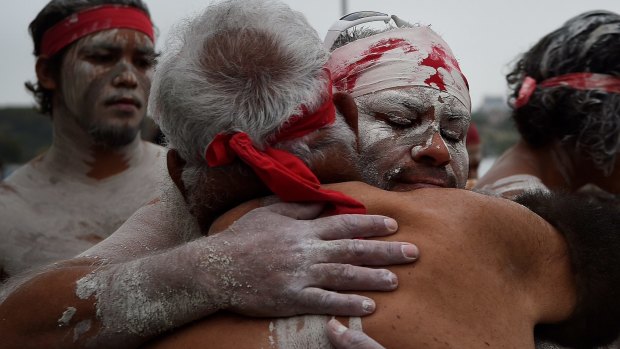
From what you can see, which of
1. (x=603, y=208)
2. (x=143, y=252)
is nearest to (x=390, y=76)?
(x=603, y=208)

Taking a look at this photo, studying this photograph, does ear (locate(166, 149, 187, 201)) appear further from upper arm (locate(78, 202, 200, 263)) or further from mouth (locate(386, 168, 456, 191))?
mouth (locate(386, 168, 456, 191))

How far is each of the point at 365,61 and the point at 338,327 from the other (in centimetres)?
93

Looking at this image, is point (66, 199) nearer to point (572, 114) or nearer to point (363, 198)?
point (572, 114)

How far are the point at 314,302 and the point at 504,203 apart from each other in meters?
0.54

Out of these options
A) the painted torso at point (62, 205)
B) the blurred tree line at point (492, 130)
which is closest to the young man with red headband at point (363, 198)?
the painted torso at point (62, 205)

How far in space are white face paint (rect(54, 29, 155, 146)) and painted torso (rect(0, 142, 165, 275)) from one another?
0.19m

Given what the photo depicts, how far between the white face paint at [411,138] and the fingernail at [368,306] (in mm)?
473

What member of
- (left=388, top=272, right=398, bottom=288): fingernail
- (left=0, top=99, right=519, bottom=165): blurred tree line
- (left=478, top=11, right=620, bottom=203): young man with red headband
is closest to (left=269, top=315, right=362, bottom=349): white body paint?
(left=388, top=272, right=398, bottom=288): fingernail

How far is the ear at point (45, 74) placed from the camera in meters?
4.50

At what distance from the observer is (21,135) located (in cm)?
2752

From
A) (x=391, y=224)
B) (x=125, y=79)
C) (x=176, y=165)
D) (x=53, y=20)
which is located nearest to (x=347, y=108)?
(x=391, y=224)

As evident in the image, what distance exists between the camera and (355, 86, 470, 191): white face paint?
7.39ft

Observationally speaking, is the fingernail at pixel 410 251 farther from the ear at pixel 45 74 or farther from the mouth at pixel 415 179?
the ear at pixel 45 74

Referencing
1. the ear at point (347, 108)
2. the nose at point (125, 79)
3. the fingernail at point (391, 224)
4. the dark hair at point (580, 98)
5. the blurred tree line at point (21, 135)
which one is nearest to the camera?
the fingernail at point (391, 224)
